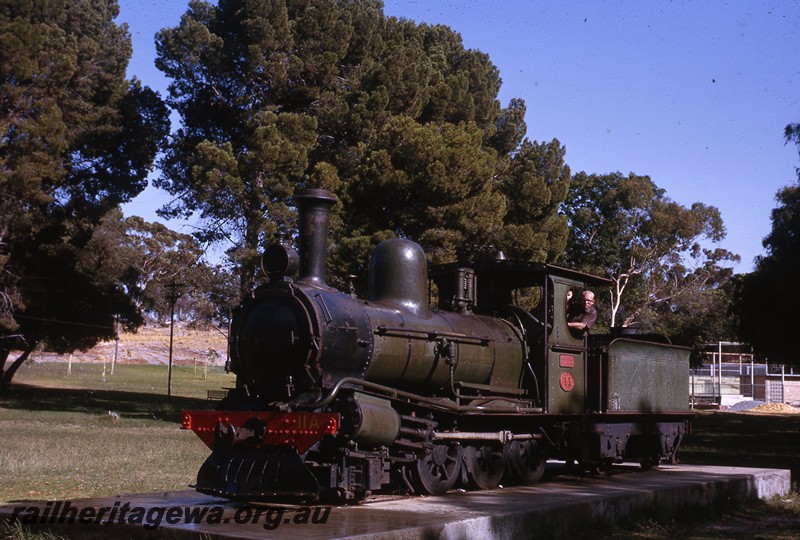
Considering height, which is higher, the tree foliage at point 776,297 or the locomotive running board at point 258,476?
the tree foliage at point 776,297

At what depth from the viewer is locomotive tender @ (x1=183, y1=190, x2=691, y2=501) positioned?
9391 mm

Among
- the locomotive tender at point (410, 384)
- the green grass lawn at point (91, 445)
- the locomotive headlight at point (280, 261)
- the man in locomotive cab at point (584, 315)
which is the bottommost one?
the green grass lawn at point (91, 445)

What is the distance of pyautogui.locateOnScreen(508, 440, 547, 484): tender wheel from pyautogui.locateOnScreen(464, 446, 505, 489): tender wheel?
286 mm

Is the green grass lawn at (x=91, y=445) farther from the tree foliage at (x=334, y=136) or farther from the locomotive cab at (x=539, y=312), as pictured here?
the tree foliage at (x=334, y=136)

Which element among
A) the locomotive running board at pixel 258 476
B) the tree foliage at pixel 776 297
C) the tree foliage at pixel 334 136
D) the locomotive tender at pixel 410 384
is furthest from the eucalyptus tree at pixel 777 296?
the locomotive running board at pixel 258 476

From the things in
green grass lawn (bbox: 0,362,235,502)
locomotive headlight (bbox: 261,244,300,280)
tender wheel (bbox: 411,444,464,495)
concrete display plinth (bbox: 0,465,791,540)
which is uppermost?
locomotive headlight (bbox: 261,244,300,280)

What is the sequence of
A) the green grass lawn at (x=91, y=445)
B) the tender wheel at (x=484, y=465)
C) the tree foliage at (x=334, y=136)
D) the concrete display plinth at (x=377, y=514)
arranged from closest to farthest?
1. the concrete display plinth at (x=377, y=514)
2. the tender wheel at (x=484, y=465)
3. the green grass lawn at (x=91, y=445)
4. the tree foliage at (x=334, y=136)

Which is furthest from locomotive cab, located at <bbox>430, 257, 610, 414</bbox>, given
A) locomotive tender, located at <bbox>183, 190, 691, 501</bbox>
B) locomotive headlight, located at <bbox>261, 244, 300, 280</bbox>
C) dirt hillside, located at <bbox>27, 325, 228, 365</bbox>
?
dirt hillside, located at <bbox>27, 325, 228, 365</bbox>

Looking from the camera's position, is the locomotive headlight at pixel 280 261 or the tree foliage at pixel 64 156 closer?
the locomotive headlight at pixel 280 261

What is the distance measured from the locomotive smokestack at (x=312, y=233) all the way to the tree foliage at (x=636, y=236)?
41066 mm

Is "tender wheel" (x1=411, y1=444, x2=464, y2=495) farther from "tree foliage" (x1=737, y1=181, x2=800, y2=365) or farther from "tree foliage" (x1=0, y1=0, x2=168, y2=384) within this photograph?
"tree foliage" (x1=0, y1=0, x2=168, y2=384)

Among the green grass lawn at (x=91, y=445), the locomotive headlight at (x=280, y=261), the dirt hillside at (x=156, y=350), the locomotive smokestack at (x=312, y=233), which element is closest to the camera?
the locomotive headlight at (x=280, y=261)

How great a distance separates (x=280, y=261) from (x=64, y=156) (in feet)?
93.2

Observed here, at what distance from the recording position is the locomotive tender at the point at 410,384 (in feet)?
30.8
